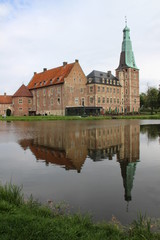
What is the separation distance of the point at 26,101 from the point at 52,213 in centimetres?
6666

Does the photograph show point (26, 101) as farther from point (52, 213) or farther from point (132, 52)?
point (52, 213)

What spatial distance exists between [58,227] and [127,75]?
258 ft

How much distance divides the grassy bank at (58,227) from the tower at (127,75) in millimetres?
74471

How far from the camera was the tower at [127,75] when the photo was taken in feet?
255

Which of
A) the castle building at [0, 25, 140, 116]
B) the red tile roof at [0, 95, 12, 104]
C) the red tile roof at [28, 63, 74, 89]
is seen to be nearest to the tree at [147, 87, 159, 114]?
the castle building at [0, 25, 140, 116]

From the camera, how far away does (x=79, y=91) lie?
206ft

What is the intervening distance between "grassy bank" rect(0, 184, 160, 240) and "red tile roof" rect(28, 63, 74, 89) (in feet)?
184

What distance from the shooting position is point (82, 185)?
603 centimetres

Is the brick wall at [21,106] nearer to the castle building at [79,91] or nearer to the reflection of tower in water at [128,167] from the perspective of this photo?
the castle building at [79,91]

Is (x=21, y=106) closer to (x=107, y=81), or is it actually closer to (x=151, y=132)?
(x=107, y=81)

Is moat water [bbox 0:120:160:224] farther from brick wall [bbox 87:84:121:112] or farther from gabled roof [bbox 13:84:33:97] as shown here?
gabled roof [bbox 13:84:33:97]

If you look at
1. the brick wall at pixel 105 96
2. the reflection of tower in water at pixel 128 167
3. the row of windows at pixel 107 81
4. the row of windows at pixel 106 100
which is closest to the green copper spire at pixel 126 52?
the row of windows at pixel 107 81

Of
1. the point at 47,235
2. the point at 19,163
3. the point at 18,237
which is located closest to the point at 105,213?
the point at 47,235

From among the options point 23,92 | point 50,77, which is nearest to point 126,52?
point 50,77
